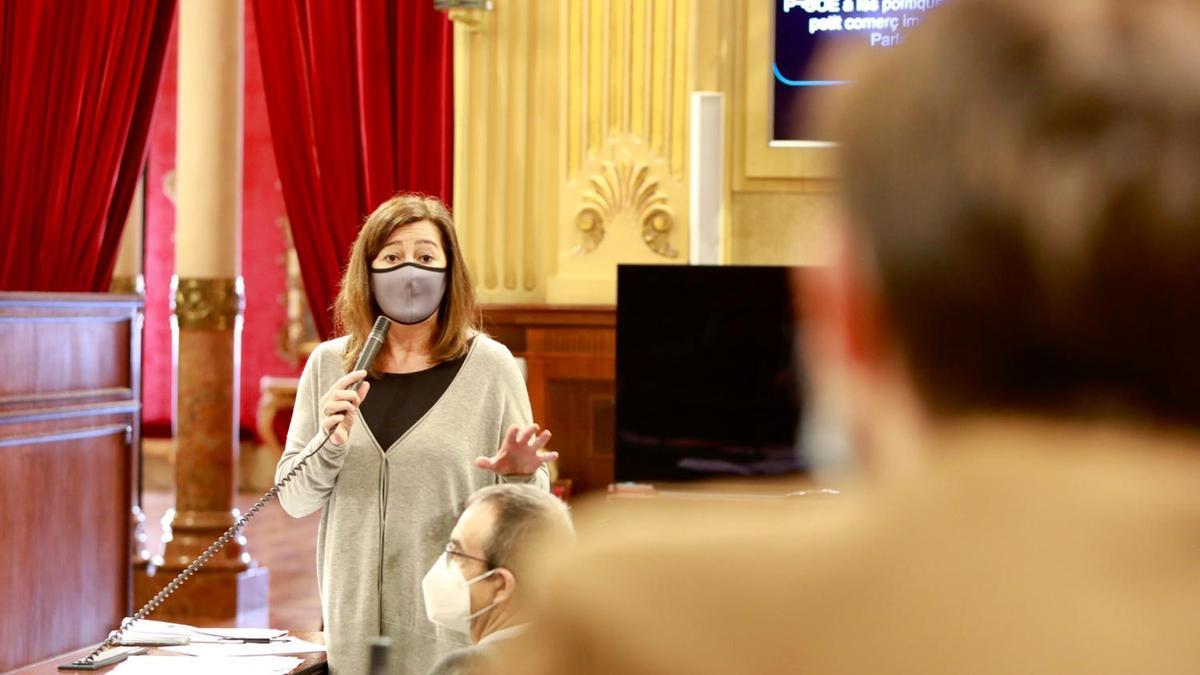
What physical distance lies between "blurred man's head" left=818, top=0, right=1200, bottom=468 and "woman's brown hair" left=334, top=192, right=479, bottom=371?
95.7 inches

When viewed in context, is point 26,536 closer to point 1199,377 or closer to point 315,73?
point 315,73

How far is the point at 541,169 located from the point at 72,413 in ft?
6.13

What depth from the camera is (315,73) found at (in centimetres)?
571

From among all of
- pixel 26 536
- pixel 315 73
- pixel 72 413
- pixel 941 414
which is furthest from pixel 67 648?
pixel 941 414

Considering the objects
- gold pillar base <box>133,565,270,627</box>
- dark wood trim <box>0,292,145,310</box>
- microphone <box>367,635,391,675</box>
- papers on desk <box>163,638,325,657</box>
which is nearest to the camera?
microphone <box>367,635,391,675</box>

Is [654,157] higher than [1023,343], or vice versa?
[654,157]

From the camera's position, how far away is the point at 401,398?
115 inches

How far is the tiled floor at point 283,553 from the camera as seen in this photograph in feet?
20.7

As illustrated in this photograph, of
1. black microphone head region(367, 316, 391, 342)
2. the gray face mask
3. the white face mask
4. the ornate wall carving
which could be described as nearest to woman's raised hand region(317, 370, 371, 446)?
black microphone head region(367, 316, 391, 342)

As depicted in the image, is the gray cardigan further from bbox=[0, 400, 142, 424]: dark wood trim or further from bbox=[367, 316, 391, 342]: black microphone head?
bbox=[0, 400, 142, 424]: dark wood trim

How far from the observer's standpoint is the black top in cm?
289

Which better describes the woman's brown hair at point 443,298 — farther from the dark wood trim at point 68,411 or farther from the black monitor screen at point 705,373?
the dark wood trim at point 68,411

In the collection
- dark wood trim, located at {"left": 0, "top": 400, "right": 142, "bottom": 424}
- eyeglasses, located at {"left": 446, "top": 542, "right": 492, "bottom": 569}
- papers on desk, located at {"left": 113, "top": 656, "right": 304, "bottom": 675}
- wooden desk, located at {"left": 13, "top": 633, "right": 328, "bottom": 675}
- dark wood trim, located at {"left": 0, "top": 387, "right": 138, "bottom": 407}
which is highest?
eyeglasses, located at {"left": 446, "top": 542, "right": 492, "bottom": 569}

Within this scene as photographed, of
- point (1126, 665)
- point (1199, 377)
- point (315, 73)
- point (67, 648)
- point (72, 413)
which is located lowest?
point (67, 648)
